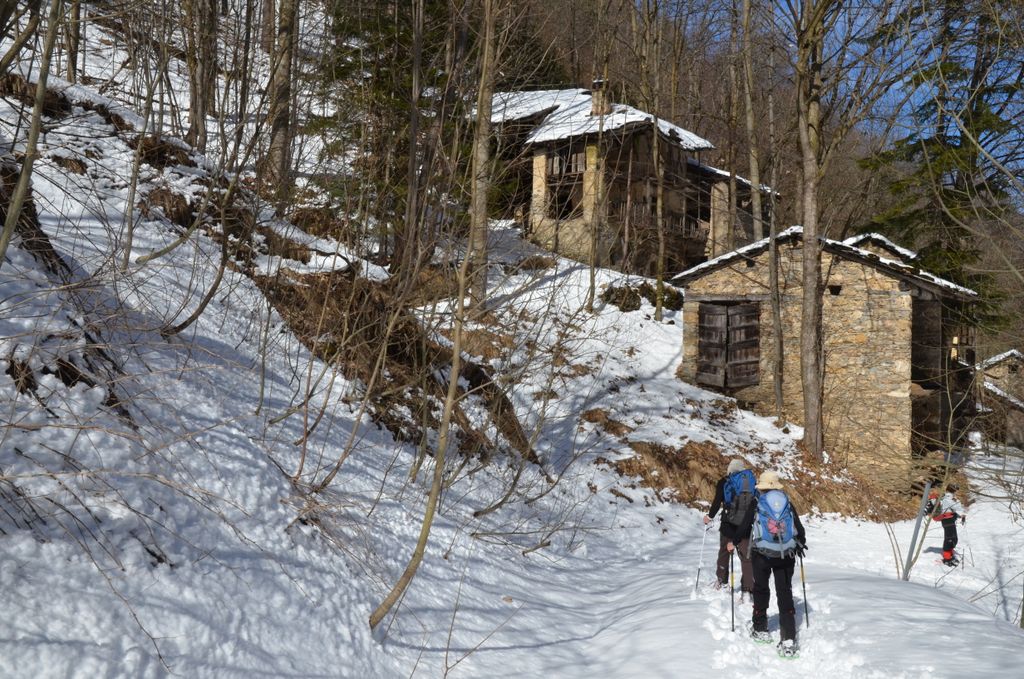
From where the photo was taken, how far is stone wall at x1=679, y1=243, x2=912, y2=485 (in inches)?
610

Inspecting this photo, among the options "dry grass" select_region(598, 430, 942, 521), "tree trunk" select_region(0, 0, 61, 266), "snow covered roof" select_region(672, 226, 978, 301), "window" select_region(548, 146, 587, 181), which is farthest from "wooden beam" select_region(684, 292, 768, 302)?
"tree trunk" select_region(0, 0, 61, 266)

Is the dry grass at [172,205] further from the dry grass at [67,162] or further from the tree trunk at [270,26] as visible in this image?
the tree trunk at [270,26]

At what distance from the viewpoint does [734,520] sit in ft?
25.1

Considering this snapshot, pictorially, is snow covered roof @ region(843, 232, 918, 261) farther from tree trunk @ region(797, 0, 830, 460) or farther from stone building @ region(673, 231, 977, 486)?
tree trunk @ region(797, 0, 830, 460)

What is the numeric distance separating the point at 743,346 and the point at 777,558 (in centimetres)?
1228

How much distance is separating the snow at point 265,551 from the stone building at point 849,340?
5.54m

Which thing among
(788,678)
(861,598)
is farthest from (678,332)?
(788,678)

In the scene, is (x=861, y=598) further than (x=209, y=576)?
Yes

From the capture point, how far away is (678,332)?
20.8 m

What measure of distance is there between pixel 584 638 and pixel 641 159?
22738 mm

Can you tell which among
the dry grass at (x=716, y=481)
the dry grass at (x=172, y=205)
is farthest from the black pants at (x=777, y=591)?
the dry grass at (x=172, y=205)

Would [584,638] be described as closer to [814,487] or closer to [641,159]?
[814,487]

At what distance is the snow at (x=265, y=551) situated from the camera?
3.69 metres

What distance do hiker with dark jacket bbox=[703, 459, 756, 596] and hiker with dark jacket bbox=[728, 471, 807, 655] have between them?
0.86m
